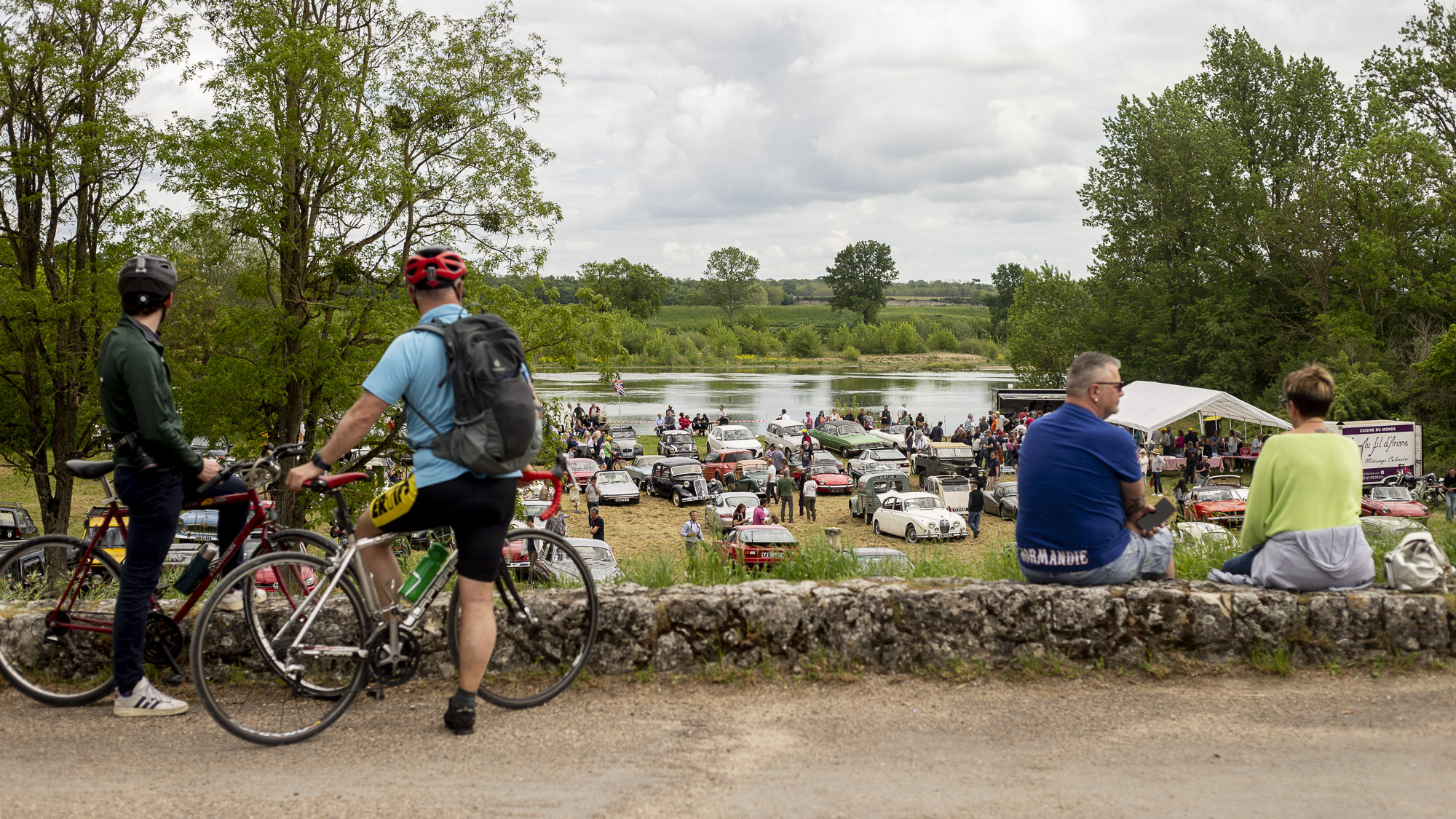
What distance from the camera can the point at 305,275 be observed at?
1711cm

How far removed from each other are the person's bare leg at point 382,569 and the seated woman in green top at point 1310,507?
365 cm

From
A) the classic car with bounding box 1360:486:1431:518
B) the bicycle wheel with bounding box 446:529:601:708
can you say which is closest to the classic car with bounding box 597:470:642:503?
the classic car with bounding box 1360:486:1431:518

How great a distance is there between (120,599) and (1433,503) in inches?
1288

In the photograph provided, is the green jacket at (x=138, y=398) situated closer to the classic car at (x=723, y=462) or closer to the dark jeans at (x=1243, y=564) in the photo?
the dark jeans at (x=1243, y=564)

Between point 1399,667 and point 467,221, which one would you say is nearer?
point 1399,667

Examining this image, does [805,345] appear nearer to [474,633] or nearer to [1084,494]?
[1084,494]

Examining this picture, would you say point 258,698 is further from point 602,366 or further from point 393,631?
point 602,366

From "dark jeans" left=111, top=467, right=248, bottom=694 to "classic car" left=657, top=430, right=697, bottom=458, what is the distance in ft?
122

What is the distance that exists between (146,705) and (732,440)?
4070cm

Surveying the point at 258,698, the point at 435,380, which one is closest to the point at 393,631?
the point at 258,698

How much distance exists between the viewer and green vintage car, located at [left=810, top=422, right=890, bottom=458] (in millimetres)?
45062

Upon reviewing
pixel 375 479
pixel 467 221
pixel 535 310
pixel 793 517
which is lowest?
pixel 793 517

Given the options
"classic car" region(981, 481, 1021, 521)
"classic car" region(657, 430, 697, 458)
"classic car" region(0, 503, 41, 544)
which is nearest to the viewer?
"classic car" region(0, 503, 41, 544)

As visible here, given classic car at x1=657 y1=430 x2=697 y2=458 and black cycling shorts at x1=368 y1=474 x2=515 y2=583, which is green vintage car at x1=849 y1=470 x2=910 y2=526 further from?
black cycling shorts at x1=368 y1=474 x2=515 y2=583
